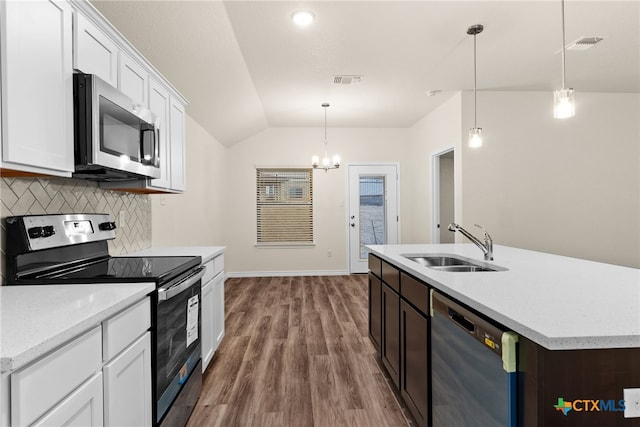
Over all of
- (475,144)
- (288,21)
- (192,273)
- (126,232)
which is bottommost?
(192,273)

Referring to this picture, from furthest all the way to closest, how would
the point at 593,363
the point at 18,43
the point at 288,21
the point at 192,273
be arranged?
the point at 288,21
the point at 192,273
the point at 18,43
the point at 593,363

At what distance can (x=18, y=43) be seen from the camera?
3.95 feet

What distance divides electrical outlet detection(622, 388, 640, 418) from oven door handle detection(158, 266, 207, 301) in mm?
1666

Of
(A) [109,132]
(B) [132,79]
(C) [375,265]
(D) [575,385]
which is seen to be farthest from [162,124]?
(D) [575,385]

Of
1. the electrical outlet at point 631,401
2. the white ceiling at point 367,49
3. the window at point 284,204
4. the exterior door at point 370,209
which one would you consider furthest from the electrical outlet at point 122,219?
the exterior door at point 370,209

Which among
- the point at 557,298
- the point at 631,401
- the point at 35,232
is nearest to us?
the point at 631,401

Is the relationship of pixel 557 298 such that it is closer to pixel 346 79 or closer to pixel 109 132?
pixel 109 132

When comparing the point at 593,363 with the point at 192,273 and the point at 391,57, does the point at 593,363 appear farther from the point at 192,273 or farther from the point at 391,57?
the point at 391,57

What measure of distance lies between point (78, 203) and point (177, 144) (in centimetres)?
95

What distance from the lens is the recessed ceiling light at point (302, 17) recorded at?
2551 mm

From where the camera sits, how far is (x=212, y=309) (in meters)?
2.64

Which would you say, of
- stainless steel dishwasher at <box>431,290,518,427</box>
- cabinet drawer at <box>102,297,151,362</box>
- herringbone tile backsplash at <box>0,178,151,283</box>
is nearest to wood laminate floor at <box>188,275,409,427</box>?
stainless steel dishwasher at <box>431,290,518,427</box>

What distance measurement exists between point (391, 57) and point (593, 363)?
3.10 metres

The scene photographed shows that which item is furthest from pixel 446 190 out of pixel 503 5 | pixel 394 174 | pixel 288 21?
pixel 288 21
